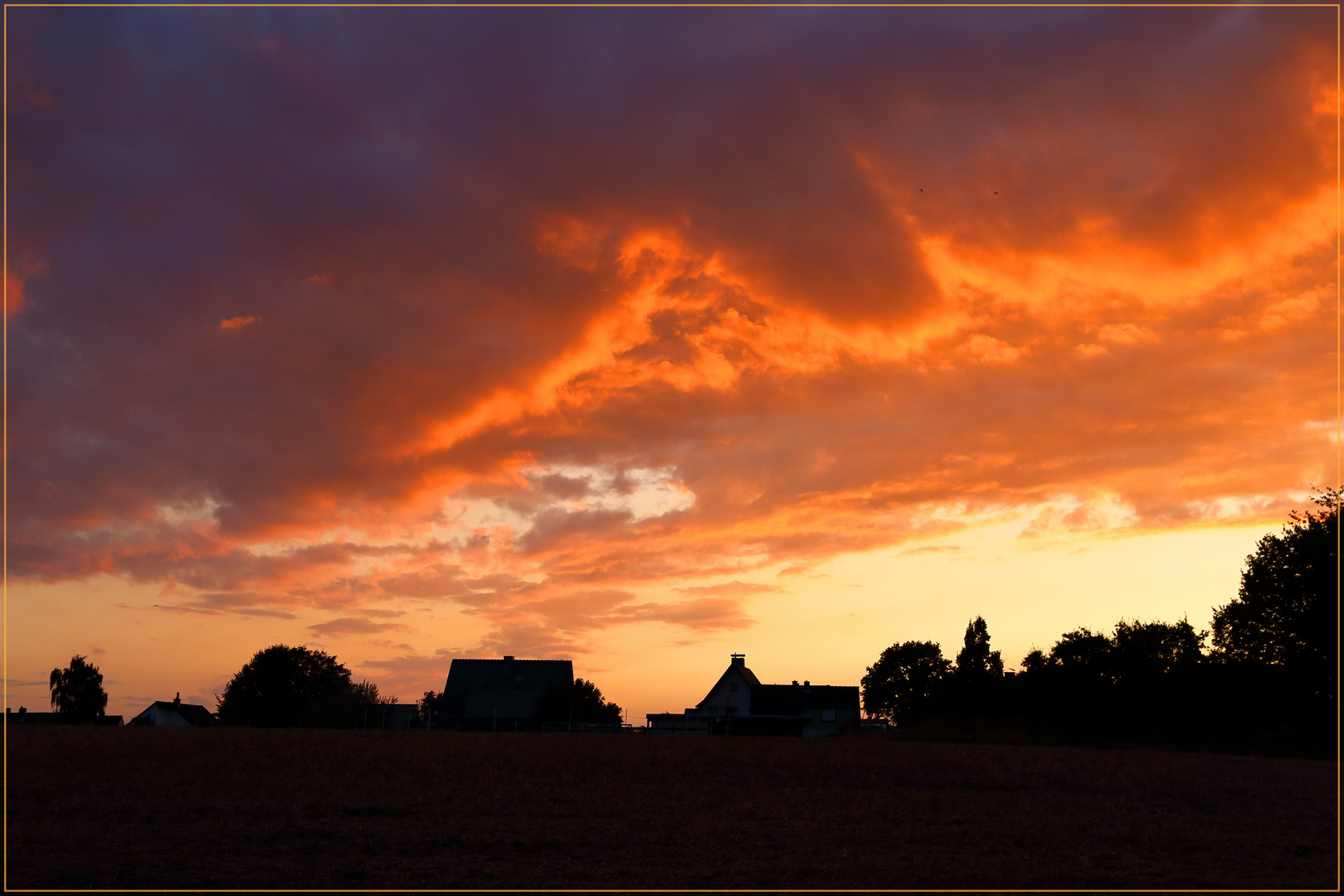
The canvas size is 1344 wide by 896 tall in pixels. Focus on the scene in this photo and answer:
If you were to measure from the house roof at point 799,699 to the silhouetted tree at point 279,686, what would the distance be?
42.5 metres

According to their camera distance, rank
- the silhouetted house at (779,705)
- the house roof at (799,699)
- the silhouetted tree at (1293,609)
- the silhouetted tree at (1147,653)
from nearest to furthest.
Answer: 1. the silhouetted tree at (1293,609)
2. the silhouetted tree at (1147,653)
3. the silhouetted house at (779,705)
4. the house roof at (799,699)

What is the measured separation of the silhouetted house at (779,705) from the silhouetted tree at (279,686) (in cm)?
3982

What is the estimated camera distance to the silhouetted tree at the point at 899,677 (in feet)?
397

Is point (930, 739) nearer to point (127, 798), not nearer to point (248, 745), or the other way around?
point (248, 745)

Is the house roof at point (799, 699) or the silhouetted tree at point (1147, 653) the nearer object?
the silhouetted tree at point (1147, 653)

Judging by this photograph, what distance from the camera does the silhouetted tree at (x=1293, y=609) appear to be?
59.0 metres

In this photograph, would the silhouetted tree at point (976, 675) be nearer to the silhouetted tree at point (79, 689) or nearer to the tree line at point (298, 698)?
the tree line at point (298, 698)

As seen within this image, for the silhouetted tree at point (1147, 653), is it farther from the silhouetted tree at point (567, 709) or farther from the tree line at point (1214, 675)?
the silhouetted tree at point (567, 709)

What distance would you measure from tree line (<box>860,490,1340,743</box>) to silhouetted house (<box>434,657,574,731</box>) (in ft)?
106

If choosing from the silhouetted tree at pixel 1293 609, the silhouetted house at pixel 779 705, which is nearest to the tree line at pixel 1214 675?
the silhouetted tree at pixel 1293 609

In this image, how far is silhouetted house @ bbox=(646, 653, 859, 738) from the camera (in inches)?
3669

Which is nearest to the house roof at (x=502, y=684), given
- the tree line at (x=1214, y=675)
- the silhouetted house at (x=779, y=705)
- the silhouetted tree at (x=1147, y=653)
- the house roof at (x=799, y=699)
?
the silhouetted house at (x=779, y=705)

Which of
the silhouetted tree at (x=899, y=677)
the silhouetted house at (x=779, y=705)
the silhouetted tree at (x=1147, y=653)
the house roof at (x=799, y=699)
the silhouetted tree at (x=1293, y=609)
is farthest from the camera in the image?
the silhouetted tree at (x=899, y=677)

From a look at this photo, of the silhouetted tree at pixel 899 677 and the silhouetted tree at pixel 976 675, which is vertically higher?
the silhouetted tree at pixel 976 675
